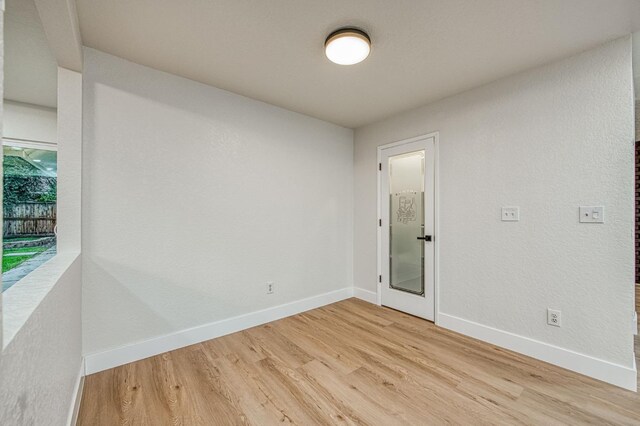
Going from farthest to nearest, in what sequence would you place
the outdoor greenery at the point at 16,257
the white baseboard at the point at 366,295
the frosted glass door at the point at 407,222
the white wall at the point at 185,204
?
the white baseboard at the point at 366,295 < the frosted glass door at the point at 407,222 < the white wall at the point at 185,204 < the outdoor greenery at the point at 16,257

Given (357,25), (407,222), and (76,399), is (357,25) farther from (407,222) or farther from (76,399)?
(76,399)

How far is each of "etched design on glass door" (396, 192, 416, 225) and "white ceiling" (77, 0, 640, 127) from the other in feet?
Result: 4.16

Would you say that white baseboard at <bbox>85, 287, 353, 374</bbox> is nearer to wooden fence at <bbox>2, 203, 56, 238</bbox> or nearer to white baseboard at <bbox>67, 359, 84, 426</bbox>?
white baseboard at <bbox>67, 359, 84, 426</bbox>

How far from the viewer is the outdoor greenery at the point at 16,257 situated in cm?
122

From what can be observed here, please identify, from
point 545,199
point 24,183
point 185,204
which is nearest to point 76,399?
point 24,183

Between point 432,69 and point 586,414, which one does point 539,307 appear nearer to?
point 586,414

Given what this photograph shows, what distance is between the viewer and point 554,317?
2.30 metres

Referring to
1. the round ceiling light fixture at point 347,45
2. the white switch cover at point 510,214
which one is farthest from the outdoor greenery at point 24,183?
the white switch cover at point 510,214

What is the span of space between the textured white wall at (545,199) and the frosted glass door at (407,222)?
11.2 inches

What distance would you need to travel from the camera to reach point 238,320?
115 inches

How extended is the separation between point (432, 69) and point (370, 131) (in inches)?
58.4

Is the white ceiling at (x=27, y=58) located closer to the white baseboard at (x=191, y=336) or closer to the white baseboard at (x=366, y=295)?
the white baseboard at (x=191, y=336)

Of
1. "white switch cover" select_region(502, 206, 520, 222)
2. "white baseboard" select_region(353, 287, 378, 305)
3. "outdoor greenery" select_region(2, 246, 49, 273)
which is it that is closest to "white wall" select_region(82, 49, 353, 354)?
"outdoor greenery" select_region(2, 246, 49, 273)

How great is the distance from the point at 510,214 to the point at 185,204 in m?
3.05
